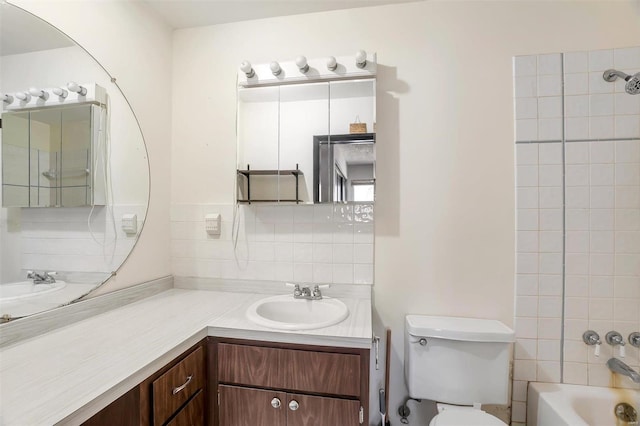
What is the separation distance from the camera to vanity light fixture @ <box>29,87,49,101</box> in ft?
3.17

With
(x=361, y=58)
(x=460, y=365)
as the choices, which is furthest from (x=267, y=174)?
(x=460, y=365)

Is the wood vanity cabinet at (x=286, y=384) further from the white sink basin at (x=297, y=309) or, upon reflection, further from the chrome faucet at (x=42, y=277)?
the chrome faucet at (x=42, y=277)

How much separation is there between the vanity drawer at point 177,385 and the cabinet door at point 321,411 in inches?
14.5

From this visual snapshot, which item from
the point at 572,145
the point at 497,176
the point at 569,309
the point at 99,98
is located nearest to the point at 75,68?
the point at 99,98

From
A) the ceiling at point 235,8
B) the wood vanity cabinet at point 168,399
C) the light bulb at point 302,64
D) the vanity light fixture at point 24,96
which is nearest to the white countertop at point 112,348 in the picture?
the wood vanity cabinet at point 168,399

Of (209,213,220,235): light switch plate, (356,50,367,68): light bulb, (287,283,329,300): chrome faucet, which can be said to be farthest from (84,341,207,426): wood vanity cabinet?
(356,50,367,68): light bulb

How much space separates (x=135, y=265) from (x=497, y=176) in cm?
196

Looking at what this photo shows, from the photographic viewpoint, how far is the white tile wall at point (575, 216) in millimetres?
1291

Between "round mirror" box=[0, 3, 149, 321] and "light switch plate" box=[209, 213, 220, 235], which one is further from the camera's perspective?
"light switch plate" box=[209, 213, 220, 235]

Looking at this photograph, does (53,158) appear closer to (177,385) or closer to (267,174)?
(267,174)

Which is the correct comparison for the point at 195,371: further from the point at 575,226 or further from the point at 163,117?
the point at 575,226

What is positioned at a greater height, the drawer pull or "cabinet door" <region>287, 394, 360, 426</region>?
the drawer pull

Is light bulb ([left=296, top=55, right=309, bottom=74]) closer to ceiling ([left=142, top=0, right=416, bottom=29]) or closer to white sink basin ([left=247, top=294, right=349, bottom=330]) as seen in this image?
ceiling ([left=142, top=0, right=416, bottom=29])

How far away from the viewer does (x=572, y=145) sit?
1.33 m
